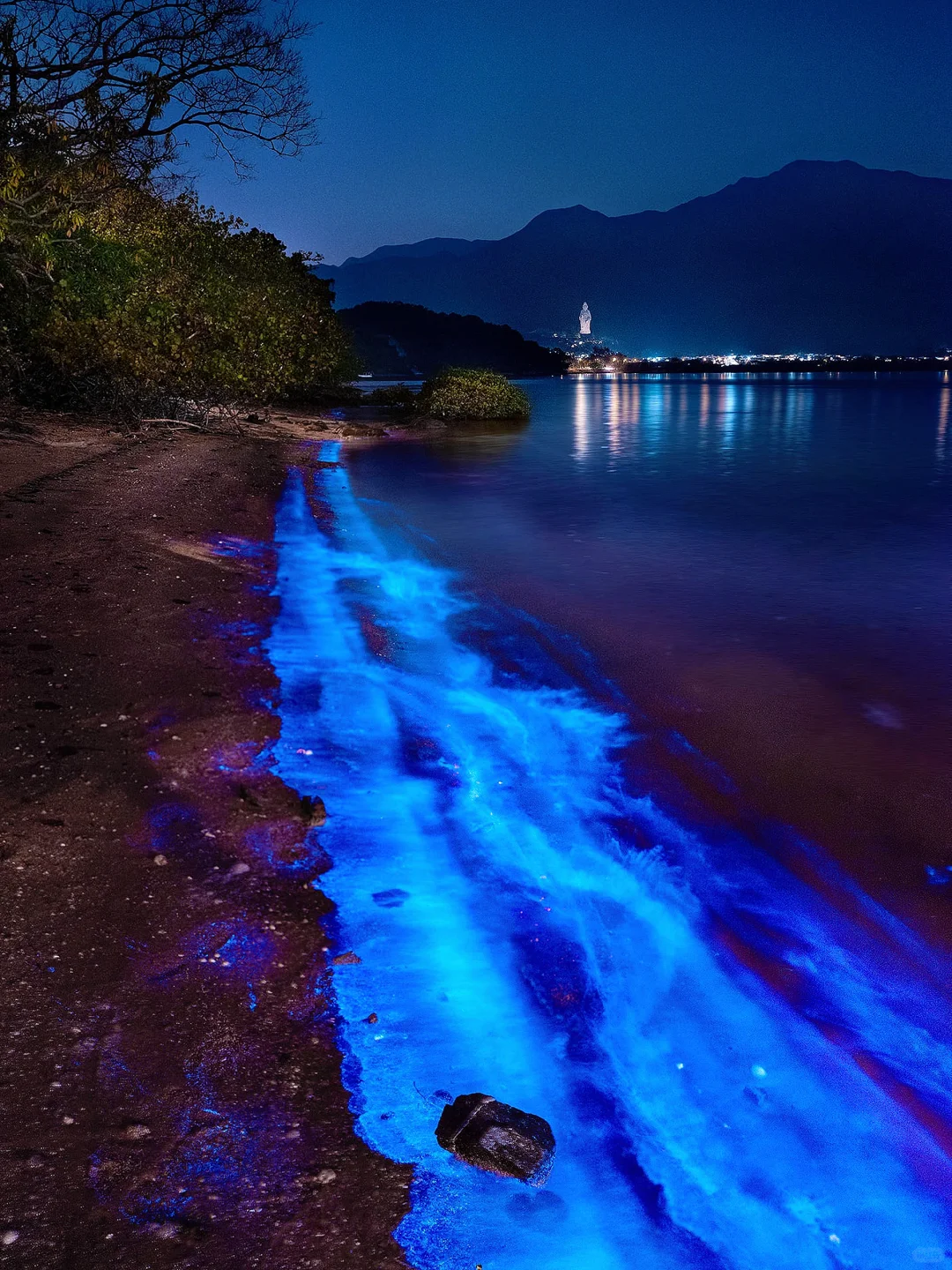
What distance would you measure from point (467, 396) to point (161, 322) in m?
18.5

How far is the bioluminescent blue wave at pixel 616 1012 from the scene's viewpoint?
9.32 ft

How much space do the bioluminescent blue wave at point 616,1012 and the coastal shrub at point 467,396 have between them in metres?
33.7

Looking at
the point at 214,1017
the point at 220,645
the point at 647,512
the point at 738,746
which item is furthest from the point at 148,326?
the point at 214,1017

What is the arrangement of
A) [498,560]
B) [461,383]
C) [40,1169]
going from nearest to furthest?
[40,1169] < [498,560] < [461,383]

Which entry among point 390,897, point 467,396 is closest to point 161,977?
point 390,897

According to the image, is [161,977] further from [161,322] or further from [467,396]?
[467,396]

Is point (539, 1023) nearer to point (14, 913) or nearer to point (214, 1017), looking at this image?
point (214, 1017)

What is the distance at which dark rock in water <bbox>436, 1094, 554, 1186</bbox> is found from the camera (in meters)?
2.90

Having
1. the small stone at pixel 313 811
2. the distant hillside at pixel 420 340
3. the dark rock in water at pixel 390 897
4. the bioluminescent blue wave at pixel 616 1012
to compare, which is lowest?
the bioluminescent blue wave at pixel 616 1012

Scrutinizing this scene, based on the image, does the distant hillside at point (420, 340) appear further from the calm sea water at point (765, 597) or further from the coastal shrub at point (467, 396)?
the calm sea water at point (765, 597)

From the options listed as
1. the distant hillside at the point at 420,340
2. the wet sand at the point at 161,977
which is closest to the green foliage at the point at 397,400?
the wet sand at the point at 161,977

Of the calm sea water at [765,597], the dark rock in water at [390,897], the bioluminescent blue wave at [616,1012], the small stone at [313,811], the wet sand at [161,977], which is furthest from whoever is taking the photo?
the calm sea water at [765,597]

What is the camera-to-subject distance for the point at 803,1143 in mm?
3164

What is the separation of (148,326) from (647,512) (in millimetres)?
13538
